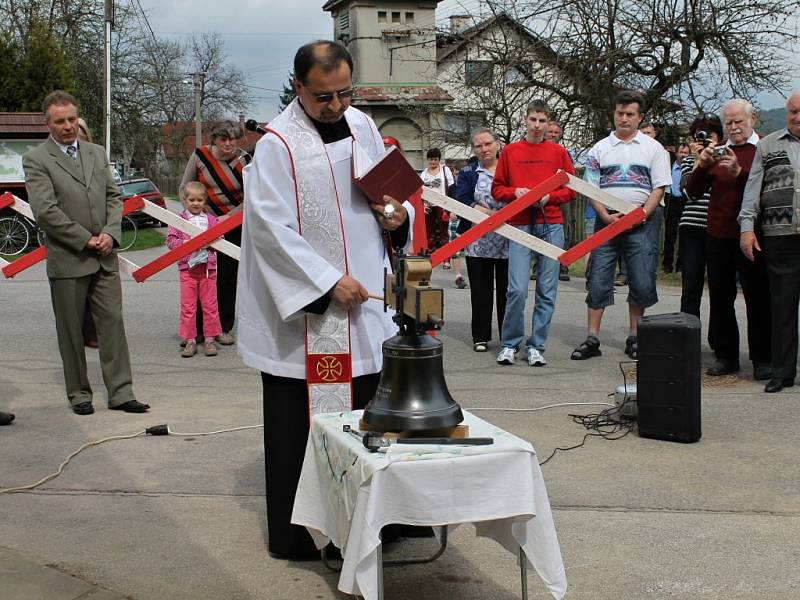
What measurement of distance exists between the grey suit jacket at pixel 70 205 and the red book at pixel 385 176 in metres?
3.43

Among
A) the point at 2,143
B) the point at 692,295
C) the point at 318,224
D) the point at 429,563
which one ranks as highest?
the point at 2,143

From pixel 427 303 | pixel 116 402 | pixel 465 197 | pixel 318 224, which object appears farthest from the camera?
pixel 465 197

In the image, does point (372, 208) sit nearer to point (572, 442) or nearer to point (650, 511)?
point (650, 511)

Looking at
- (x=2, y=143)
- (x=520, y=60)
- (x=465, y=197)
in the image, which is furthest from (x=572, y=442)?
(x=2, y=143)

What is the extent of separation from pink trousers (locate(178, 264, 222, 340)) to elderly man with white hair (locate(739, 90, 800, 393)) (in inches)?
178

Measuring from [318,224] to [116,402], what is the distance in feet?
12.1

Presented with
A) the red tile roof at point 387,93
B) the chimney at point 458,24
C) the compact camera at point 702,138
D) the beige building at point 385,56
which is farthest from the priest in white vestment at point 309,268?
the red tile roof at point 387,93

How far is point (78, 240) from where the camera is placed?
7031mm

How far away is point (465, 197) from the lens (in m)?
9.96

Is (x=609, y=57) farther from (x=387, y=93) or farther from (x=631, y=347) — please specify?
(x=387, y=93)

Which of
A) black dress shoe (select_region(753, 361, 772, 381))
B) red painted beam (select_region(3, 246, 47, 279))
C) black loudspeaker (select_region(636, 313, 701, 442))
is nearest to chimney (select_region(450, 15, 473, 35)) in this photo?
black dress shoe (select_region(753, 361, 772, 381))

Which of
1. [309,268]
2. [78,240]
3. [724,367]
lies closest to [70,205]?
[78,240]

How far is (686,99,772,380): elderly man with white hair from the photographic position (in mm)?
8117

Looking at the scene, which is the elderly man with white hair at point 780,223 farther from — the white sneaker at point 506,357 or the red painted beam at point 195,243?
the red painted beam at point 195,243
